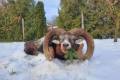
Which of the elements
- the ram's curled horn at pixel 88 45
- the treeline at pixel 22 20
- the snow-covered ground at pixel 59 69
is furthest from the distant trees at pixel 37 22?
the ram's curled horn at pixel 88 45

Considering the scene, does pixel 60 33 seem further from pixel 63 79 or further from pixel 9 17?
pixel 9 17

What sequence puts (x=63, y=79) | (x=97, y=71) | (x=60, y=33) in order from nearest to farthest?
(x=63, y=79) < (x=97, y=71) < (x=60, y=33)

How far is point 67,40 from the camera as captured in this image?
24.5 ft

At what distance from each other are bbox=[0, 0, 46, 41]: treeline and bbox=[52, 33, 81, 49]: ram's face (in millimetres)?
21191

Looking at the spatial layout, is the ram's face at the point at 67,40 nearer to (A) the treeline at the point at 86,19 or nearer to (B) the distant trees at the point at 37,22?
(A) the treeline at the point at 86,19

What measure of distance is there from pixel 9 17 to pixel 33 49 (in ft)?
76.8

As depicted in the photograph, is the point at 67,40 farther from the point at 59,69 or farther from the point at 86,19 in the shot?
the point at 86,19

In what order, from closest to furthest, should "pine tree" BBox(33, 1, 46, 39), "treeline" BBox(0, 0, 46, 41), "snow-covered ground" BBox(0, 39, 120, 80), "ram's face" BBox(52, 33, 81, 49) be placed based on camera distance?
"snow-covered ground" BBox(0, 39, 120, 80) < "ram's face" BBox(52, 33, 81, 49) < "pine tree" BBox(33, 1, 46, 39) < "treeline" BBox(0, 0, 46, 41)

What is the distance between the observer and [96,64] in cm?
715

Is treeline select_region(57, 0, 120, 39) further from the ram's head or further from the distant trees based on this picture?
the ram's head

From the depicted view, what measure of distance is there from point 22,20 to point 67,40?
2384 cm

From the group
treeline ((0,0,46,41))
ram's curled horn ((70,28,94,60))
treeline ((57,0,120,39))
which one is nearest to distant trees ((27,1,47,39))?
treeline ((0,0,46,41))

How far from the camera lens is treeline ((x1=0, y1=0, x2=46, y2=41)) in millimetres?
29888

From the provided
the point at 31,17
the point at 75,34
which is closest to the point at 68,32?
the point at 75,34
